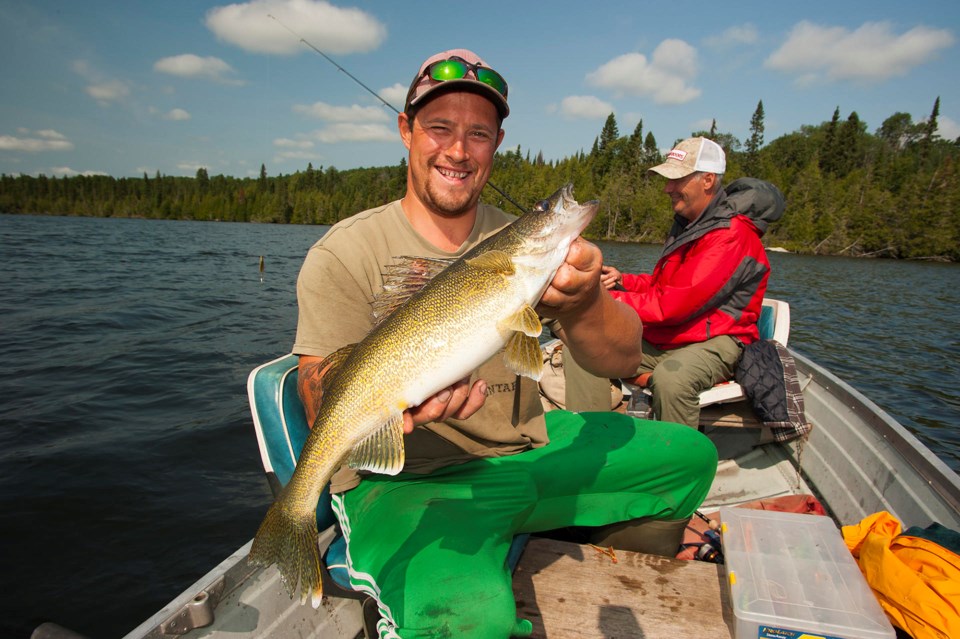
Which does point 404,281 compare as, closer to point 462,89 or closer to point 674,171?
point 462,89

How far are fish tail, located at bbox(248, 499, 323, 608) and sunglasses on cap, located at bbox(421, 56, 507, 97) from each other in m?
2.39

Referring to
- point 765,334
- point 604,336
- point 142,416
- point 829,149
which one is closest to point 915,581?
point 604,336

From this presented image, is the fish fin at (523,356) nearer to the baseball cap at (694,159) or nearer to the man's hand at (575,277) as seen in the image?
the man's hand at (575,277)

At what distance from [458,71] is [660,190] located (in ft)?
290

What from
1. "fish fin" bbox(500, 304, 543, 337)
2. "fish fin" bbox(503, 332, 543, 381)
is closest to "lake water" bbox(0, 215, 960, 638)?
"fish fin" bbox(503, 332, 543, 381)

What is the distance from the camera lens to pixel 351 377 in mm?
2172

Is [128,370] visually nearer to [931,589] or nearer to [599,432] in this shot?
[599,432]

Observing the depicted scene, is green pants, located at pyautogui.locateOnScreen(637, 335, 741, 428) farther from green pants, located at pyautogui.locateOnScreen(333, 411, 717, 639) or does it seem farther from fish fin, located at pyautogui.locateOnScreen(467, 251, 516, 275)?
fish fin, located at pyautogui.locateOnScreen(467, 251, 516, 275)

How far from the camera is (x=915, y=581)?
99.8 inches

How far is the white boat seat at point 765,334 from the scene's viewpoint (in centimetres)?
508

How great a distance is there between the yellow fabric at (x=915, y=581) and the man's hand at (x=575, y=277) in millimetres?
2130

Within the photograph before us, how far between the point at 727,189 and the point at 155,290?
19.9m

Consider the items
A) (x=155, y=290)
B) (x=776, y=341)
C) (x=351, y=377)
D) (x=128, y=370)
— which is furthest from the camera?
(x=155, y=290)

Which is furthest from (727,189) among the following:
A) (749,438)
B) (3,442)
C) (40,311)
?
(40,311)
